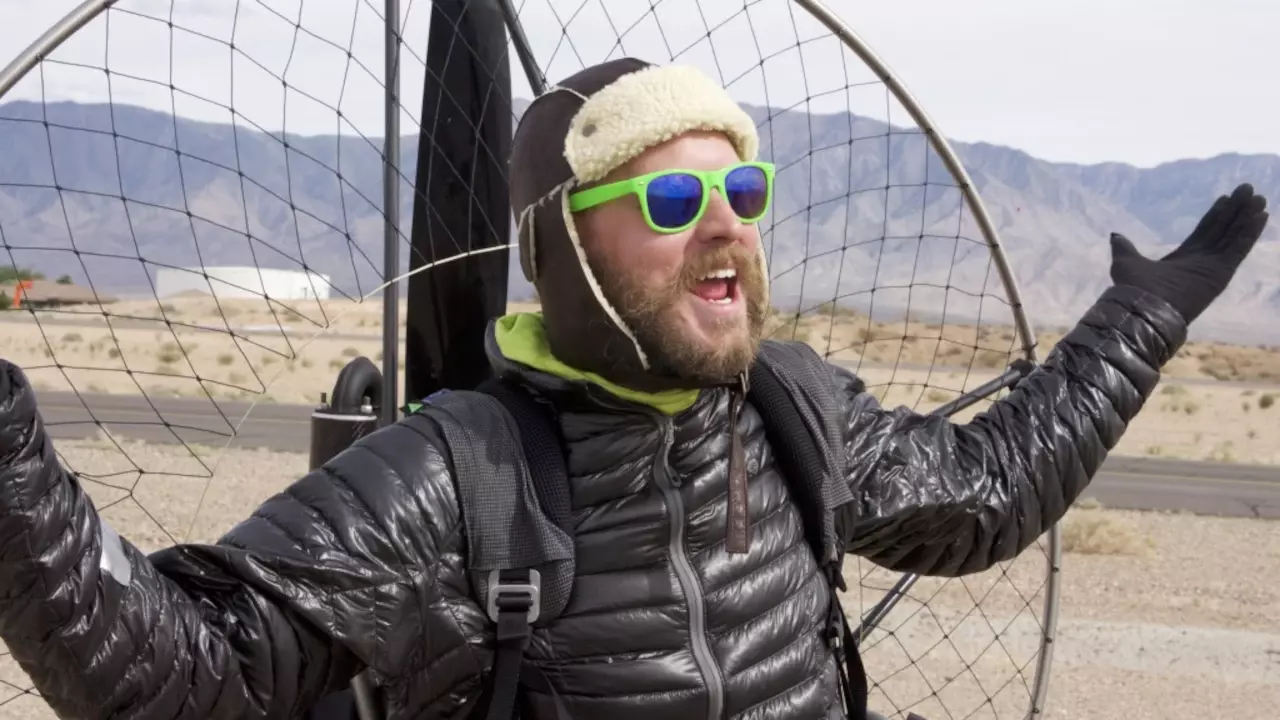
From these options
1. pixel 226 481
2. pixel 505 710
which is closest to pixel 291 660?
pixel 505 710

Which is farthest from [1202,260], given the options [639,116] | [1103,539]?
[1103,539]

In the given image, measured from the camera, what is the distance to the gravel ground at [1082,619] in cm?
615

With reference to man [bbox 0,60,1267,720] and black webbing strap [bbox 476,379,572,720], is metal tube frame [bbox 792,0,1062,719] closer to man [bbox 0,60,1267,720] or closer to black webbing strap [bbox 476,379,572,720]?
man [bbox 0,60,1267,720]

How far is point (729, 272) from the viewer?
2.13 meters

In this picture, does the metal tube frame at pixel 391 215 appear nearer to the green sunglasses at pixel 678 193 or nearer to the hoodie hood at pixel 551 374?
the hoodie hood at pixel 551 374

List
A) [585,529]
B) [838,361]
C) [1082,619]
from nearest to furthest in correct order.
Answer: [585,529] → [1082,619] → [838,361]

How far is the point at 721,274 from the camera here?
2125 mm

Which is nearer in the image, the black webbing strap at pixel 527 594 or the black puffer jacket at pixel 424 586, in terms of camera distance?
the black puffer jacket at pixel 424 586

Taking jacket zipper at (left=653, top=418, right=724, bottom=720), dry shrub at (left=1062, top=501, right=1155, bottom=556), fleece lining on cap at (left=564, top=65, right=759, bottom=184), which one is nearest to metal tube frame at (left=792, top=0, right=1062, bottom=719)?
fleece lining on cap at (left=564, top=65, right=759, bottom=184)

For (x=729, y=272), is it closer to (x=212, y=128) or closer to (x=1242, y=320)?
(x=1242, y=320)

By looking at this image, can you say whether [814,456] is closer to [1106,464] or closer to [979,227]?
[979,227]

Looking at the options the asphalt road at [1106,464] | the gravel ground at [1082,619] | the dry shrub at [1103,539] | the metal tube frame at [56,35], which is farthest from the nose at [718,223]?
the asphalt road at [1106,464]

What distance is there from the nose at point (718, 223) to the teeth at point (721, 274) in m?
0.05

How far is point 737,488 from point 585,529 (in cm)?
26
